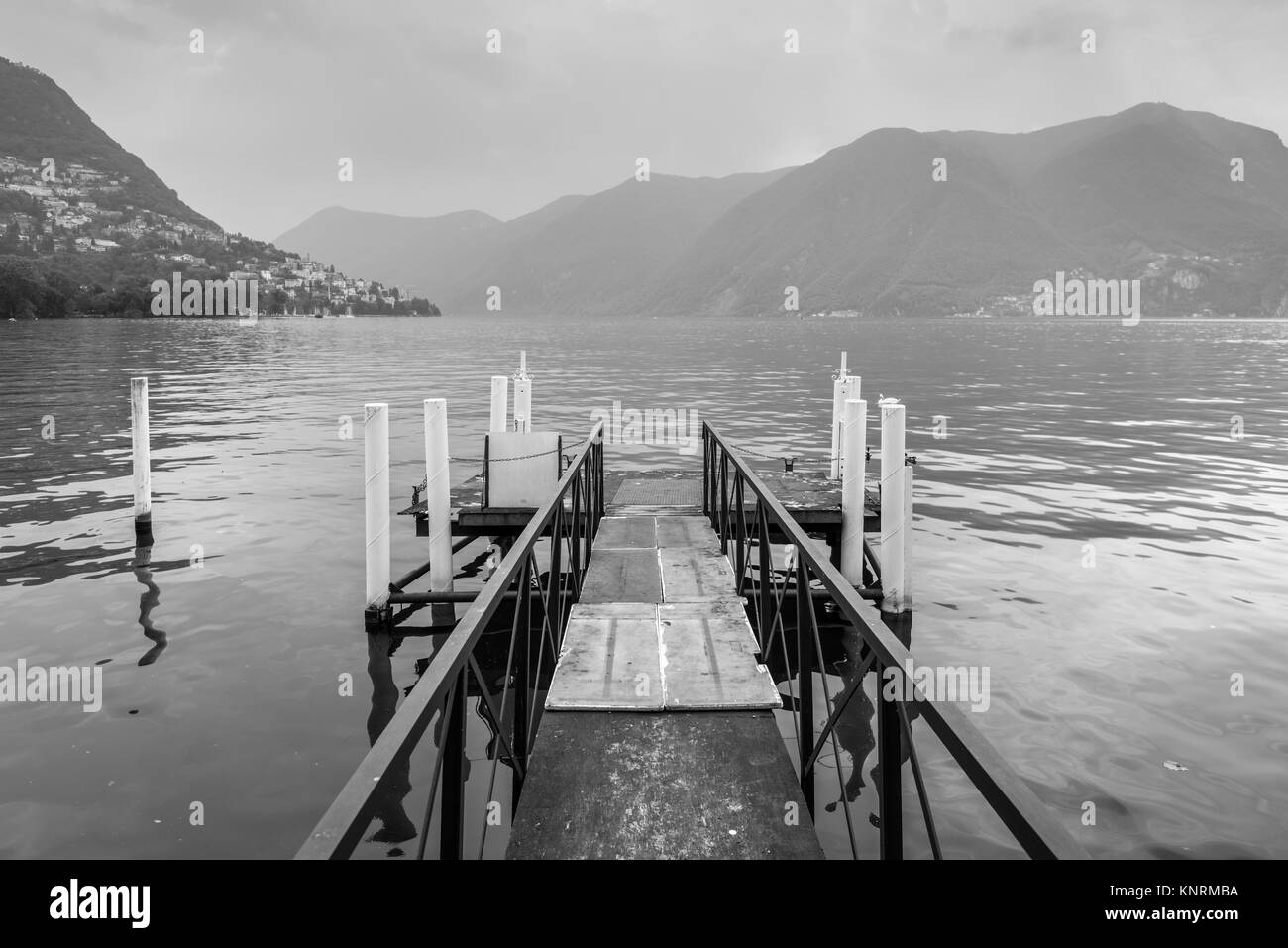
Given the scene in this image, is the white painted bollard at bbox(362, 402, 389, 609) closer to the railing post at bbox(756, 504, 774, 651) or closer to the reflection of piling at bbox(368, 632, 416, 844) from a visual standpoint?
the reflection of piling at bbox(368, 632, 416, 844)

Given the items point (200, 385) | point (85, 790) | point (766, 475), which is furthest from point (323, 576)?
point (200, 385)

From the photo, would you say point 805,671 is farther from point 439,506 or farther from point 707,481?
point 707,481

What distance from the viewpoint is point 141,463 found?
14.1 m

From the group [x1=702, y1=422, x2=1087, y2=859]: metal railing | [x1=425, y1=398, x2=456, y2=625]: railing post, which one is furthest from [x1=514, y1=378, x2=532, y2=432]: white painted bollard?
[x1=702, y1=422, x2=1087, y2=859]: metal railing

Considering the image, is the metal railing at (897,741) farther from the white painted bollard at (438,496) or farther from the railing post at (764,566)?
the white painted bollard at (438,496)

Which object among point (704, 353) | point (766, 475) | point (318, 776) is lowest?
point (318, 776)

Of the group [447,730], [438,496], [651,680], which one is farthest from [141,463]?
[447,730]

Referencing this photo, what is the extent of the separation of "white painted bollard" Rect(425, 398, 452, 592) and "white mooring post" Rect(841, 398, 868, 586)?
5.49 metres

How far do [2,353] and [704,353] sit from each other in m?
58.2

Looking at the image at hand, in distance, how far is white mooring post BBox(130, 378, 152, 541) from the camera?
1381cm

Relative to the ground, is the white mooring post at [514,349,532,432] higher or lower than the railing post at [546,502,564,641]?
higher

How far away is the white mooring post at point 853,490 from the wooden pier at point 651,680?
28 millimetres

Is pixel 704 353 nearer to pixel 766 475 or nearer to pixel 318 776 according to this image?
pixel 766 475

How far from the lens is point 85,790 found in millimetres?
7043
